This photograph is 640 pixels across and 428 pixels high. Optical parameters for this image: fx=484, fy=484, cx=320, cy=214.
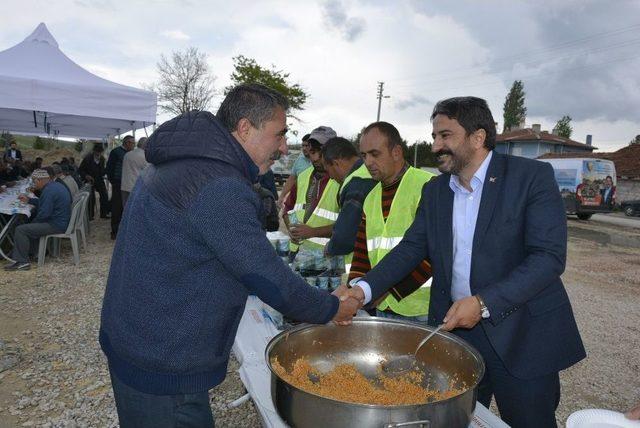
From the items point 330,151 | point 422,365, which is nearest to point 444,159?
point 422,365

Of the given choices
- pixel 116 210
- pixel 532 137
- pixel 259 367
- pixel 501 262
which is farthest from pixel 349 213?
pixel 532 137

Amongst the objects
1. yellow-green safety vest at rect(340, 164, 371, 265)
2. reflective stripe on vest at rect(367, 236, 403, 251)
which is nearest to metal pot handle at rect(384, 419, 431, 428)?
reflective stripe on vest at rect(367, 236, 403, 251)

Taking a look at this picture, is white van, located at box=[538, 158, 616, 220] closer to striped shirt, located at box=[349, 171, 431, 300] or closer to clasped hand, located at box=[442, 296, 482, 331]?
striped shirt, located at box=[349, 171, 431, 300]

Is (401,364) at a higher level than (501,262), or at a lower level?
lower

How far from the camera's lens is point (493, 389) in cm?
205

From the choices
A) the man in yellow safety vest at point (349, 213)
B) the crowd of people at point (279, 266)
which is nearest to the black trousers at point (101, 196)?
the man in yellow safety vest at point (349, 213)

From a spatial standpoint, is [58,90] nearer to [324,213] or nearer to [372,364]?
[324,213]

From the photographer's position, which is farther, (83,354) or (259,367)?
(83,354)

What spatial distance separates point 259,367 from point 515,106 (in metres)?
64.3

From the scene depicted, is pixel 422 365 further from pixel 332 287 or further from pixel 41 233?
pixel 41 233

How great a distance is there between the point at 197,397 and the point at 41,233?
6.83 meters

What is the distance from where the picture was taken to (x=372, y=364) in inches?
76.7

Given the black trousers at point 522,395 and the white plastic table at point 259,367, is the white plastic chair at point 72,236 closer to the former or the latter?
the white plastic table at point 259,367

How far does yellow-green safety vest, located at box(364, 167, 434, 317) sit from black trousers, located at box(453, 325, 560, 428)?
0.59 m
